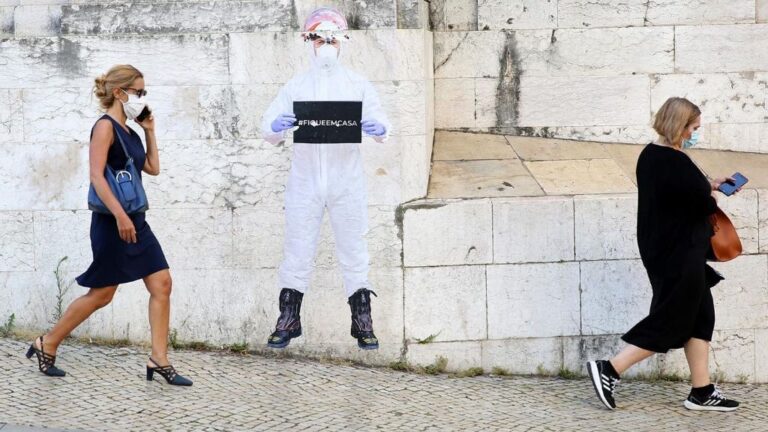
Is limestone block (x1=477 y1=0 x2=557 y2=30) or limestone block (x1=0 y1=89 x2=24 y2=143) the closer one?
limestone block (x1=0 y1=89 x2=24 y2=143)

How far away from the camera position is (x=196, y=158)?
7.41m

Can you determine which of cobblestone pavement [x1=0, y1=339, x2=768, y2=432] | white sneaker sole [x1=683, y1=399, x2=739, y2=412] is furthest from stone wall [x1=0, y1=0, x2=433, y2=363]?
white sneaker sole [x1=683, y1=399, x2=739, y2=412]

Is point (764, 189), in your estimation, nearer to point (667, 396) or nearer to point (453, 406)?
point (667, 396)

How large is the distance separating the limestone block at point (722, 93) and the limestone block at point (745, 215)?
0.91m

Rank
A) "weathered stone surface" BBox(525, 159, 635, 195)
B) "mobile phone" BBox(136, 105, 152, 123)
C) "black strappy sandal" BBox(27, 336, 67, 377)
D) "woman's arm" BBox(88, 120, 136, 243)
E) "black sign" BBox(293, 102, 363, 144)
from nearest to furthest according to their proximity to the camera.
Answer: "woman's arm" BBox(88, 120, 136, 243) → "mobile phone" BBox(136, 105, 152, 123) → "black strappy sandal" BBox(27, 336, 67, 377) → "black sign" BBox(293, 102, 363, 144) → "weathered stone surface" BBox(525, 159, 635, 195)

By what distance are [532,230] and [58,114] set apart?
3.16 m

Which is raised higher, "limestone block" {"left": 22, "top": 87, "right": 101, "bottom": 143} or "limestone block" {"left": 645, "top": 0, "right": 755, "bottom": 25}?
"limestone block" {"left": 645, "top": 0, "right": 755, "bottom": 25}

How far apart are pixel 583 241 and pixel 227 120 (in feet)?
7.95

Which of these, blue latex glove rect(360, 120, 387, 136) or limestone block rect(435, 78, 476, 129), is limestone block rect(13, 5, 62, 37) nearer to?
blue latex glove rect(360, 120, 387, 136)

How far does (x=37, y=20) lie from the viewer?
7566mm

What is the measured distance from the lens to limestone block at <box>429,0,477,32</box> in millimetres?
8305

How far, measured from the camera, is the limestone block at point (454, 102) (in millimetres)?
8266

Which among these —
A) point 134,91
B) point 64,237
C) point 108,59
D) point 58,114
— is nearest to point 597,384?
point 134,91

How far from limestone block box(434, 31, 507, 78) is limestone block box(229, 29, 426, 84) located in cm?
98
